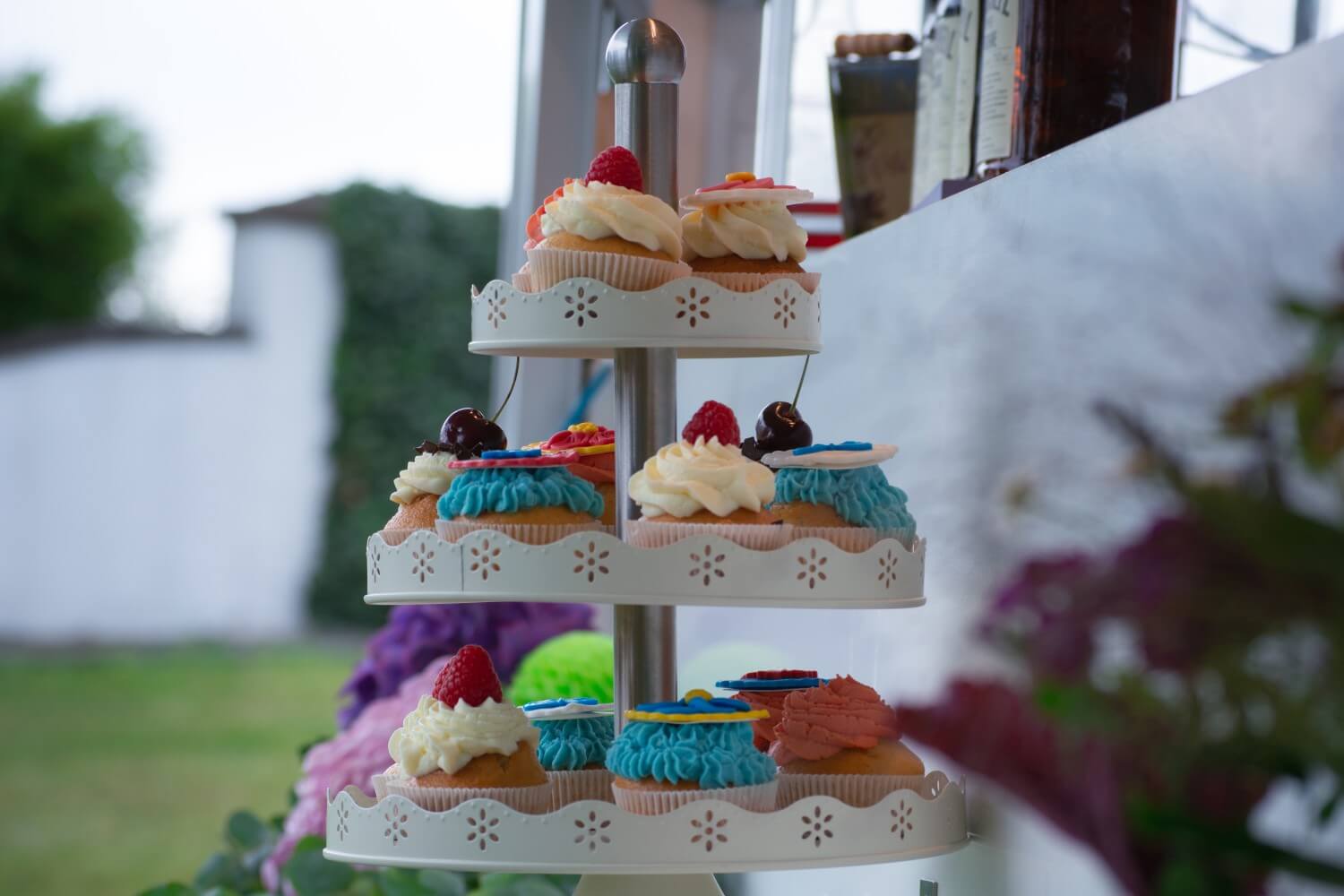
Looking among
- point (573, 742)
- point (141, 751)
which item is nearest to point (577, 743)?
point (573, 742)

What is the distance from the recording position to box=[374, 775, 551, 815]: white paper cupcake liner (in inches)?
36.8

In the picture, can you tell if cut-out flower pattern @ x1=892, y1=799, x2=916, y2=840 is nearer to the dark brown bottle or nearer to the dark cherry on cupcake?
the dark cherry on cupcake

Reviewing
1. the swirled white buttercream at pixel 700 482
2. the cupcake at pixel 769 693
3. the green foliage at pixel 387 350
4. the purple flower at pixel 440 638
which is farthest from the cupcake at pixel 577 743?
the green foliage at pixel 387 350

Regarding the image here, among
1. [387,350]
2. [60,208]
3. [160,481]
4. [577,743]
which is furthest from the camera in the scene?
[60,208]

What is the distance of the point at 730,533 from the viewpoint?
0.91 m

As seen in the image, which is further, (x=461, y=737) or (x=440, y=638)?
(x=440, y=638)

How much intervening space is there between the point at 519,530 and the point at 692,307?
18cm

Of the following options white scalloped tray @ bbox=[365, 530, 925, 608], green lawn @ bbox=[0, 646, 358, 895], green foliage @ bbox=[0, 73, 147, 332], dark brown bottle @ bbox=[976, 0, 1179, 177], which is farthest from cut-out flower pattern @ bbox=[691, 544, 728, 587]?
green foliage @ bbox=[0, 73, 147, 332]

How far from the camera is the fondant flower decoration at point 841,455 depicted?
3.06 ft

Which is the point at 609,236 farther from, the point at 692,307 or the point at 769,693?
the point at 769,693

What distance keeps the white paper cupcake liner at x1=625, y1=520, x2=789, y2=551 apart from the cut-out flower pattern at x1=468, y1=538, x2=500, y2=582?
92 mm

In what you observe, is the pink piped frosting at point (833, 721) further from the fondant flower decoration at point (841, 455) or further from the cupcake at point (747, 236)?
the cupcake at point (747, 236)

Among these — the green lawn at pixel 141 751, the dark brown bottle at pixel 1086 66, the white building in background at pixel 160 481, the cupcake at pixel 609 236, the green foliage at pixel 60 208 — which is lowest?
the green lawn at pixel 141 751

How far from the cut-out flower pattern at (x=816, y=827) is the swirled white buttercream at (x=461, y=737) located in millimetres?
212
